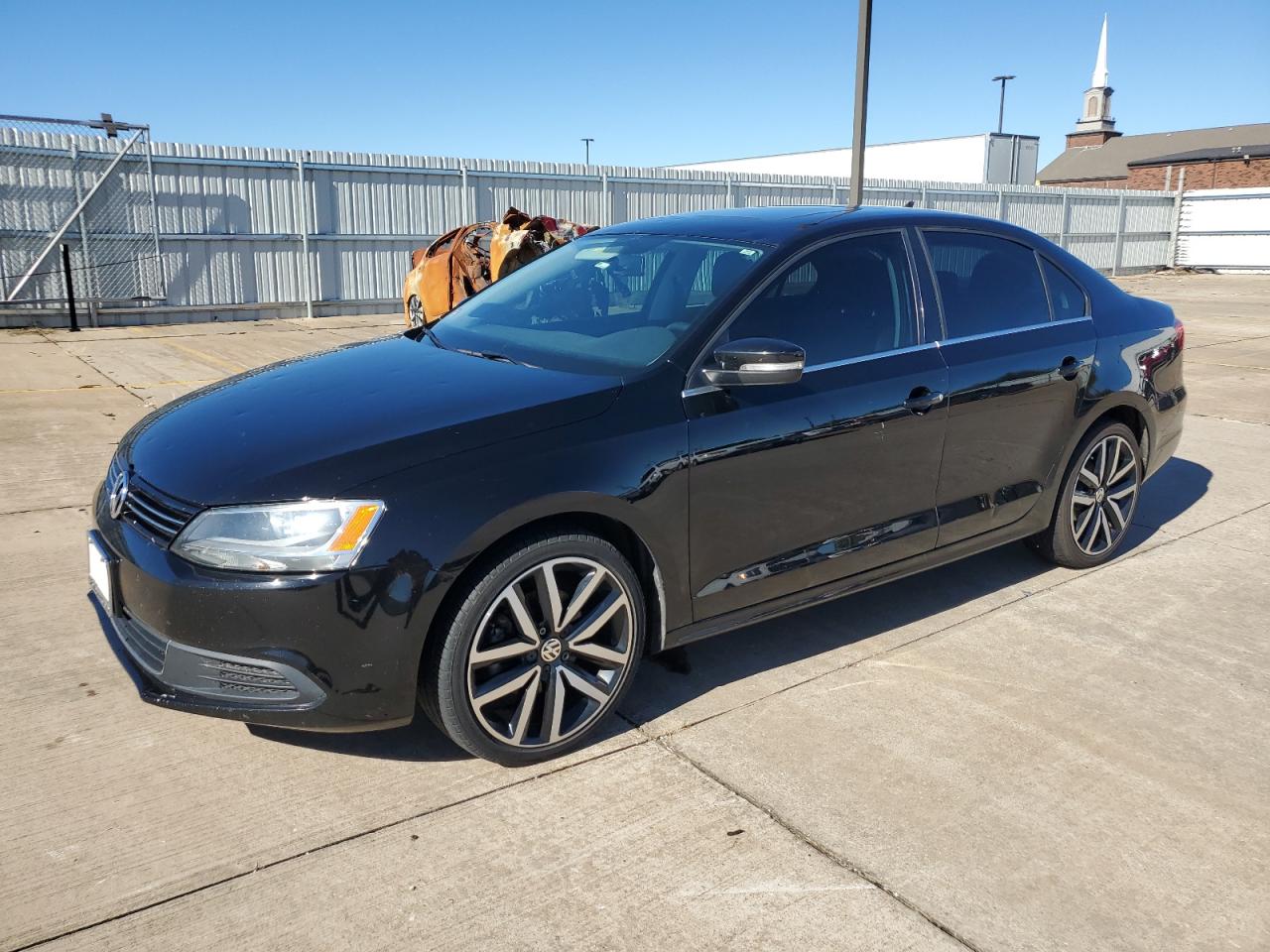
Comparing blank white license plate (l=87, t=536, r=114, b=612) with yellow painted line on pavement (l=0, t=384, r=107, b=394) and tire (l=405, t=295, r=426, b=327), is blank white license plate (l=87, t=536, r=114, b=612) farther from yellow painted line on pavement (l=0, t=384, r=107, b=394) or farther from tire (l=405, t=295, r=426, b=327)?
tire (l=405, t=295, r=426, b=327)

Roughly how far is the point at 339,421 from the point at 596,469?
79 cm

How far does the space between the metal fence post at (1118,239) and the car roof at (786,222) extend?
2858 centimetres

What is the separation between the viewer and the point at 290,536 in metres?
2.88

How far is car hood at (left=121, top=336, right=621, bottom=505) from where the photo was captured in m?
2.98

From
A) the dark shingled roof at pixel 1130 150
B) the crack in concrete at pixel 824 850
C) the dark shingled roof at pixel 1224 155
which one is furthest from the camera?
the dark shingled roof at pixel 1130 150

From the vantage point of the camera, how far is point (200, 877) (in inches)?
107

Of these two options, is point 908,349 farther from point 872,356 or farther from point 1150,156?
point 1150,156

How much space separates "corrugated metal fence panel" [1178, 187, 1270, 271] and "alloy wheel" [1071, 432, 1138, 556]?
30.7 meters

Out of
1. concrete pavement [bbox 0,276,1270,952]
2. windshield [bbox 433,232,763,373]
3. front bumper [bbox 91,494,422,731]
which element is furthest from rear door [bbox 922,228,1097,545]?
front bumper [bbox 91,494,422,731]

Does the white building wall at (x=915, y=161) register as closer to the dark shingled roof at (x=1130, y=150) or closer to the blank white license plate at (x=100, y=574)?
the dark shingled roof at (x=1130, y=150)

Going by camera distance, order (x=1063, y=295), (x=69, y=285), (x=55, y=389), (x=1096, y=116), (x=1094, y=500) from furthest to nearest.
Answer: (x=1096, y=116)
(x=69, y=285)
(x=55, y=389)
(x=1094, y=500)
(x=1063, y=295)

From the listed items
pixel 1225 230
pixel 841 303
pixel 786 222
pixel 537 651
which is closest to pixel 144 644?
pixel 537 651

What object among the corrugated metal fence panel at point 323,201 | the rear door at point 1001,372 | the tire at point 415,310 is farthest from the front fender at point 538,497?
Answer: the corrugated metal fence panel at point 323,201

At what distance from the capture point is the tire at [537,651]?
3051 mm
